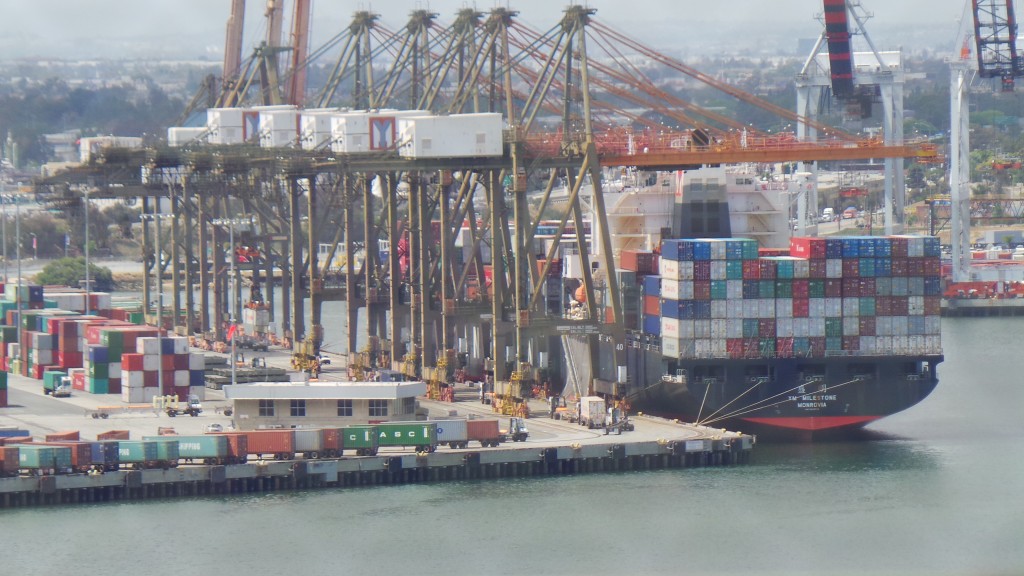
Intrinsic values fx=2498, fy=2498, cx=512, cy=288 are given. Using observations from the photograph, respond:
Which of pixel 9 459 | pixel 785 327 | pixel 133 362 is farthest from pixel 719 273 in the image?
pixel 9 459

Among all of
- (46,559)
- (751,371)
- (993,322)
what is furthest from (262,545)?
(993,322)

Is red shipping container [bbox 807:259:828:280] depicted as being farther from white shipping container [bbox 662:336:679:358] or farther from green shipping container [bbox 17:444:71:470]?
green shipping container [bbox 17:444:71:470]

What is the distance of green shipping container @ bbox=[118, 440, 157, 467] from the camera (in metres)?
70.7

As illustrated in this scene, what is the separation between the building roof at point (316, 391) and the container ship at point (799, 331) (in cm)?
1050

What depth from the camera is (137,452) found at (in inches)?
2785

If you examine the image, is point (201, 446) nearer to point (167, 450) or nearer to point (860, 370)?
point (167, 450)

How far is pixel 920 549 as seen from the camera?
64.0 meters

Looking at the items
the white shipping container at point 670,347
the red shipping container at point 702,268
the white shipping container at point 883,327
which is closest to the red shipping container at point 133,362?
the white shipping container at point 670,347

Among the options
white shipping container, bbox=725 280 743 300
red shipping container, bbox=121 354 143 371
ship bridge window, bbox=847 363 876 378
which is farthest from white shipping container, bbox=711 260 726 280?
red shipping container, bbox=121 354 143 371

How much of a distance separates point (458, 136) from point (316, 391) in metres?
13.5

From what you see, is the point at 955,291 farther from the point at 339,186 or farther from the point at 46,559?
the point at 46,559

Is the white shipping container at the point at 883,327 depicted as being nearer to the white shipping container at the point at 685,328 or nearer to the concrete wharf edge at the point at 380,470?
the white shipping container at the point at 685,328

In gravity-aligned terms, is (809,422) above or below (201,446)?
below

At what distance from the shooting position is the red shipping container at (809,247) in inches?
3201
